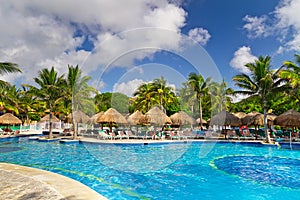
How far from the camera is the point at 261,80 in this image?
12.9 metres

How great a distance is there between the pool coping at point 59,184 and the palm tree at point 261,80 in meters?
12.4

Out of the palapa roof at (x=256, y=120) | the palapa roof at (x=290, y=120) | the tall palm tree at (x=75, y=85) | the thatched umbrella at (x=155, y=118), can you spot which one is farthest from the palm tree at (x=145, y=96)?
the palapa roof at (x=290, y=120)

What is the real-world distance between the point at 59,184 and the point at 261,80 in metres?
12.8

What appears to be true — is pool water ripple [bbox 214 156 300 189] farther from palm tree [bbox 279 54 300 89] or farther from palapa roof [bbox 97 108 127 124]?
palapa roof [bbox 97 108 127 124]

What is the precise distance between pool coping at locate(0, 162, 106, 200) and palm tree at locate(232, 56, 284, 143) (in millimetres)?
12450

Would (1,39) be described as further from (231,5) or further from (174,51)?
(231,5)

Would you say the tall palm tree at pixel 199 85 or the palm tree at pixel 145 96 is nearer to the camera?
the tall palm tree at pixel 199 85

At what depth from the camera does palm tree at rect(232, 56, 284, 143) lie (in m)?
12.9

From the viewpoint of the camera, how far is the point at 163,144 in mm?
13117

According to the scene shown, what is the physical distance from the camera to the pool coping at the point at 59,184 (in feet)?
11.3

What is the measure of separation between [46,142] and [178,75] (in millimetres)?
10662

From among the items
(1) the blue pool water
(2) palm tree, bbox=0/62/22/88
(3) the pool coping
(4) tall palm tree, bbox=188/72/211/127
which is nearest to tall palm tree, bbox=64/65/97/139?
(2) palm tree, bbox=0/62/22/88

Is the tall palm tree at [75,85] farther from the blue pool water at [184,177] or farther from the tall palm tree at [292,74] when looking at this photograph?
the tall palm tree at [292,74]

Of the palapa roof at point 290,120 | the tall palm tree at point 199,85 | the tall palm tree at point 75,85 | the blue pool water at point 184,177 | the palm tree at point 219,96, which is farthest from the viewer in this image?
the palm tree at point 219,96
